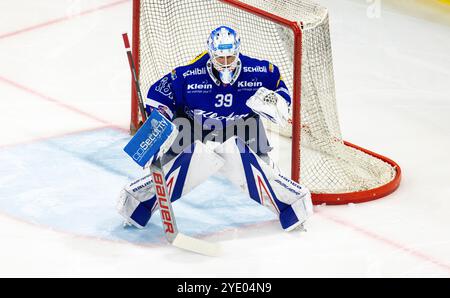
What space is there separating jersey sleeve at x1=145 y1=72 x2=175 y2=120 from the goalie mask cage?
0.56 metres

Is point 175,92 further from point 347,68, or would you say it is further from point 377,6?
point 377,6

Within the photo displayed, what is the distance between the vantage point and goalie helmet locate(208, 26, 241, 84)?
497 centimetres

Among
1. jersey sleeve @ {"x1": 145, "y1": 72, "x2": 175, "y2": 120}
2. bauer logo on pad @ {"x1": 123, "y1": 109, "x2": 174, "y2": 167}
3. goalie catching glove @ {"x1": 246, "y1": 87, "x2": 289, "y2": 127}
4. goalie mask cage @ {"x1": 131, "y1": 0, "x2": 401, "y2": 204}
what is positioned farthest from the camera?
goalie mask cage @ {"x1": 131, "y1": 0, "x2": 401, "y2": 204}

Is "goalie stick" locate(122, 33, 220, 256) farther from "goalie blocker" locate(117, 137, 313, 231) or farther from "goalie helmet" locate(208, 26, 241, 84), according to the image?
"goalie helmet" locate(208, 26, 241, 84)

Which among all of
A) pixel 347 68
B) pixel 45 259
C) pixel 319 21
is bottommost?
pixel 45 259

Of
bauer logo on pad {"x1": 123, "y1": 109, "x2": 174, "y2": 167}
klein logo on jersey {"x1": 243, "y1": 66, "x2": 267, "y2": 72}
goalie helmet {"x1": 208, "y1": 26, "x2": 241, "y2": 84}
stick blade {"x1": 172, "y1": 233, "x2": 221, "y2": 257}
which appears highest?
goalie helmet {"x1": 208, "y1": 26, "x2": 241, "y2": 84}

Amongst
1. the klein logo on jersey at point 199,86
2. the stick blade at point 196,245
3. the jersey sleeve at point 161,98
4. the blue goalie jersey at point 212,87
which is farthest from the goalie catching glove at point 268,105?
the stick blade at point 196,245

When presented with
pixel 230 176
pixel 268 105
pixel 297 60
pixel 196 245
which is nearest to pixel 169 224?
pixel 196 245

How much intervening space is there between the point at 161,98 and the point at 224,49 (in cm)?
32

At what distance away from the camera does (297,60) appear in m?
5.30

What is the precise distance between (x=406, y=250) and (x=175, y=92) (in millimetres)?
1113

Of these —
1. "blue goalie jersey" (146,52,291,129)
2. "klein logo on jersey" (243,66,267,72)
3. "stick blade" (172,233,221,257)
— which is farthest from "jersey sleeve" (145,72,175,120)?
"stick blade" (172,233,221,257)

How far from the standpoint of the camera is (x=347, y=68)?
712cm

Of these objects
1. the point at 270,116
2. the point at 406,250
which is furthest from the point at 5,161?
the point at 406,250
